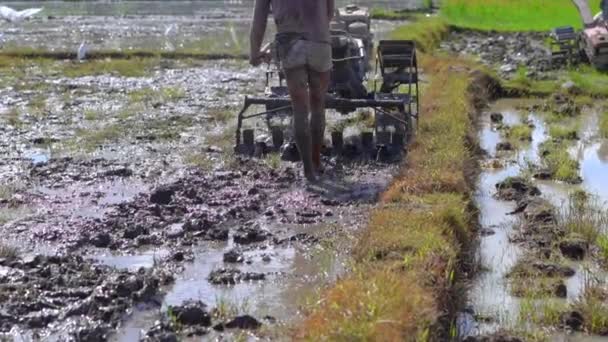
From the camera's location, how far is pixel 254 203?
7207 millimetres

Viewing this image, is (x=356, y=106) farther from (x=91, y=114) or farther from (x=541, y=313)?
(x=541, y=313)

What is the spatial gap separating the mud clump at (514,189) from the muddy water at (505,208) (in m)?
0.08

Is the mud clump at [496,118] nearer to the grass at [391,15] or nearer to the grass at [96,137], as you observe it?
the grass at [96,137]

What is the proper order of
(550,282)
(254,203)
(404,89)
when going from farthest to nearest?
(404,89) < (254,203) < (550,282)

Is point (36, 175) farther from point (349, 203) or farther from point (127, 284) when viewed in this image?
point (127, 284)

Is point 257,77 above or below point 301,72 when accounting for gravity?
below

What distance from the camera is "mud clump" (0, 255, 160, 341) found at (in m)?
4.75

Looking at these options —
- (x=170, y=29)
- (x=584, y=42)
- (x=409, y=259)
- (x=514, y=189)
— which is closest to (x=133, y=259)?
(x=409, y=259)

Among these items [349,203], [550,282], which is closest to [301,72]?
[349,203]

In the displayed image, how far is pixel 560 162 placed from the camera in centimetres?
909

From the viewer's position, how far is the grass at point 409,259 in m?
4.10

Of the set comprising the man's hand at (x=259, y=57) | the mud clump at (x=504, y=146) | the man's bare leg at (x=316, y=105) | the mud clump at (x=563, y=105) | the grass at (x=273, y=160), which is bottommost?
the mud clump at (x=563, y=105)

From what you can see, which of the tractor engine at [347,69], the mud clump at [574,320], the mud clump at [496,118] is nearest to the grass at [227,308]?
the mud clump at [574,320]

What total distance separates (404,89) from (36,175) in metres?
6.28
